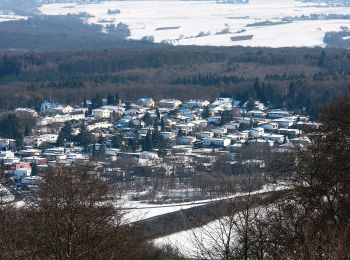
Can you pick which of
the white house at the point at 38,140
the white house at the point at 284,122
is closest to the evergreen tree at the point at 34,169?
the white house at the point at 38,140

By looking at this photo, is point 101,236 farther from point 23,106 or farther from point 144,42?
point 144,42

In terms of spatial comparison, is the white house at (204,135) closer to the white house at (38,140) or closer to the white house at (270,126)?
the white house at (270,126)

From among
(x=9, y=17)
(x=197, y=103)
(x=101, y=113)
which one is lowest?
(x=9, y=17)

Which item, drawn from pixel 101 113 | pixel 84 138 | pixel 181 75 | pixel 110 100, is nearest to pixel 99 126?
pixel 101 113

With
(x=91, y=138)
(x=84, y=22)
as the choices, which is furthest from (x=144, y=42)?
(x=91, y=138)

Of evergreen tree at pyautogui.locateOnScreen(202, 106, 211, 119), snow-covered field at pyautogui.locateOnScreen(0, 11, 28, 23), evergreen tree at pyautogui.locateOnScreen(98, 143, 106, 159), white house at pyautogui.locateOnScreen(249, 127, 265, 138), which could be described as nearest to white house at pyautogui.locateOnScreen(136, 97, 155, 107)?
evergreen tree at pyautogui.locateOnScreen(202, 106, 211, 119)

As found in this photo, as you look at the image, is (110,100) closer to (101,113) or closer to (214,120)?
(101,113)
